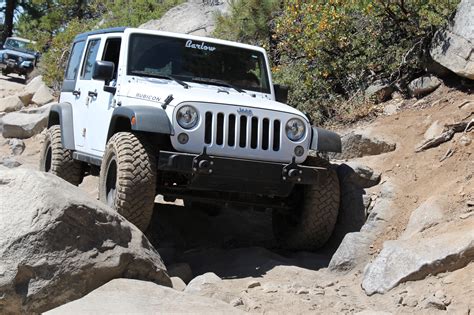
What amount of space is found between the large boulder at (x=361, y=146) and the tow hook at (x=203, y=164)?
253cm

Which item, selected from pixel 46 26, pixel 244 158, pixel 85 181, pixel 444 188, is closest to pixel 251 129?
pixel 244 158

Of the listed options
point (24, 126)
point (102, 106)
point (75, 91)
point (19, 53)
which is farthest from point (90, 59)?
point (19, 53)

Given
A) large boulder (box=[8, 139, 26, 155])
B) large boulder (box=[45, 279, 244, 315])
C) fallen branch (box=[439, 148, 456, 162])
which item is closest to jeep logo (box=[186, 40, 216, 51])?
fallen branch (box=[439, 148, 456, 162])

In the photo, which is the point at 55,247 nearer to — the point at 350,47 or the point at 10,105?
the point at 350,47

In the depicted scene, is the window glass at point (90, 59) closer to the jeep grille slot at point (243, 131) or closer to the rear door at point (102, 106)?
the rear door at point (102, 106)

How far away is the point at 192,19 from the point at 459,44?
33.2 ft

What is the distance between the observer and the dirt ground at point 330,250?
17.4ft

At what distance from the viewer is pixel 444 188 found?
6715 mm

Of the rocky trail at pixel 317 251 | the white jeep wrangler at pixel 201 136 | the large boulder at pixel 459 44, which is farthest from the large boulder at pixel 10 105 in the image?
the large boulder at pixel 459 44

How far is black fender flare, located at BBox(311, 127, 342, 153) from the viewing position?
6703mm

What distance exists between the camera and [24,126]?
1508cm

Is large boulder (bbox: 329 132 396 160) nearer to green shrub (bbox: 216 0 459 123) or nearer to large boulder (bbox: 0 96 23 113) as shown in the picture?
green shrub (bbox: 216 0 459 123)

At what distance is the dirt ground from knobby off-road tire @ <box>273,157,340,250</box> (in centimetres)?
16

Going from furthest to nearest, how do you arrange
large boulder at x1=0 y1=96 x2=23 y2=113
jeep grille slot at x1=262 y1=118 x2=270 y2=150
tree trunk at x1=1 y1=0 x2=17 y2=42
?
tree trunk at x1=1 y1=0 x2=17 y2=42, large boulder at x1=0 y1=96 x2=23 y2=113, jeep grille slot at x1=262 y1=118 x2=270 y2=150
